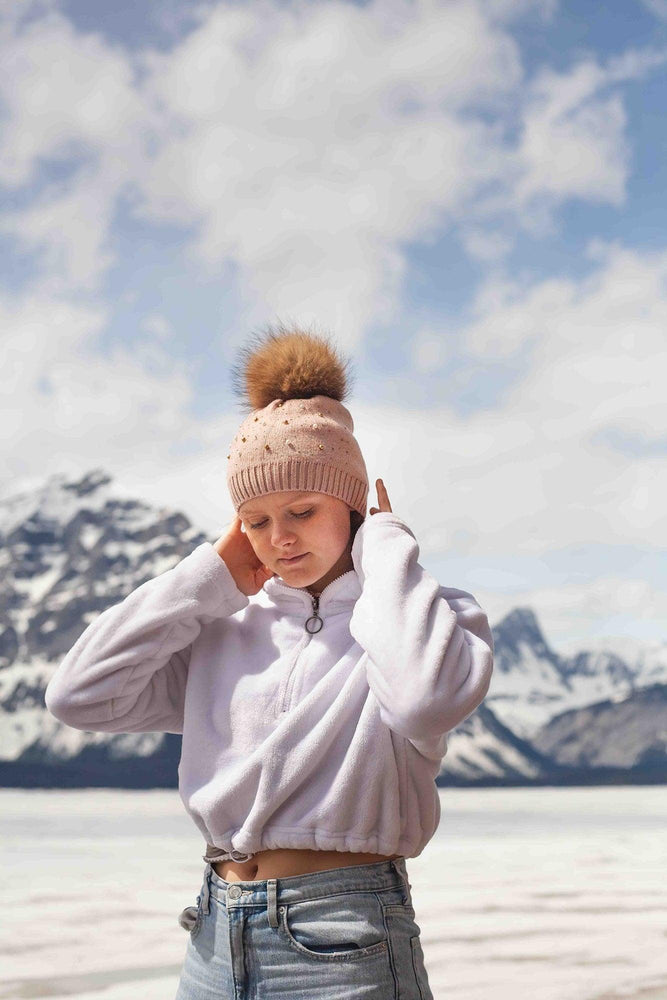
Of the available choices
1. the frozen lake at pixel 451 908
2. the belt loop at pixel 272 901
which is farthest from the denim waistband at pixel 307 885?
the frozen lake at pixel 451 908

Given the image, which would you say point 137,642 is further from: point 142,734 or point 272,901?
point 142,734

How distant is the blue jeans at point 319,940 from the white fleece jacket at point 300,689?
6 cm

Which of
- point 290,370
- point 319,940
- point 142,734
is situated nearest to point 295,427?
point 290,370

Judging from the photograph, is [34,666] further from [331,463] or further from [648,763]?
[331,463]

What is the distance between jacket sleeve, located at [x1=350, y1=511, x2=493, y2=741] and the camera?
4.70 ft

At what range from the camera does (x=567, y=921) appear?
4941mm

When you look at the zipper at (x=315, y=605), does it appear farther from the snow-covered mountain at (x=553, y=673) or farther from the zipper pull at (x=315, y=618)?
the snow-covered mountain at (x=553, y=673)

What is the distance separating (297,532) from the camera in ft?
5.50

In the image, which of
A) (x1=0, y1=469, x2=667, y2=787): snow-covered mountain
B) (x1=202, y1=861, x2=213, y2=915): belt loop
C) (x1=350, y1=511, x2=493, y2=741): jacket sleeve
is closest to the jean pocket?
(x1=202, y1=861, x2=213, y2=915): belt loop

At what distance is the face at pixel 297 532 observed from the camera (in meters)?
1.67

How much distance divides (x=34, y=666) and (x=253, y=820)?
27.5m

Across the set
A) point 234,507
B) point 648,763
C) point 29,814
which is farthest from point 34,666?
point 234,507

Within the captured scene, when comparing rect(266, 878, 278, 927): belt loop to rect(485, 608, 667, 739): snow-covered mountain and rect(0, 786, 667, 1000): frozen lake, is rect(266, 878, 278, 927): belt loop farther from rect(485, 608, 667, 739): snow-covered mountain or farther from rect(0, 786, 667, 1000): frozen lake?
rect(485, 608, 667, 739): snow-covered mountain

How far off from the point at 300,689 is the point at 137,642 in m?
0.28
